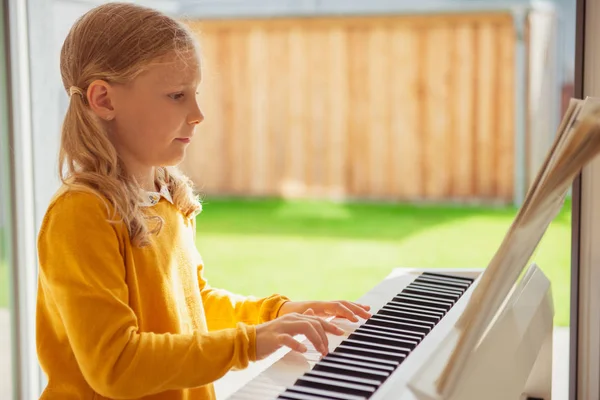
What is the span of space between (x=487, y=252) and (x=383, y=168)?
194 centimetres

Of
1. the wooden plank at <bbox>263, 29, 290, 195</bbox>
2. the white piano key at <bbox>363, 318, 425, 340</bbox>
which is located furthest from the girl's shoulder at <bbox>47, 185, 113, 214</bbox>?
the wooden plank at <bbox>263, 29, 290, 195</bbox>

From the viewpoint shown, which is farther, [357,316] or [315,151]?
[315,151]

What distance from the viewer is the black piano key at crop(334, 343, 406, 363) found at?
50.5 inches

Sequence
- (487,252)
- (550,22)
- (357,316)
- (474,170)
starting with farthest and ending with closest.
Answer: (474,170) < (550,22) < (487,252) < (357,316)

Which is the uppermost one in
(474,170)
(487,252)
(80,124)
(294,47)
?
(294,47)

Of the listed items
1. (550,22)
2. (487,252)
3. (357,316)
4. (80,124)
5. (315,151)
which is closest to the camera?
(80,124)

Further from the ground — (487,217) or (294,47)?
(294,47)

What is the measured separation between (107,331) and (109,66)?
477 millimetres

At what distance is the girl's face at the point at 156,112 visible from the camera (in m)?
1.38

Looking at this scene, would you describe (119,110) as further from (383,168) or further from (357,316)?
(383,168)

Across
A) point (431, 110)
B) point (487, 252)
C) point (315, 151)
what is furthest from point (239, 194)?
point (487, 252)

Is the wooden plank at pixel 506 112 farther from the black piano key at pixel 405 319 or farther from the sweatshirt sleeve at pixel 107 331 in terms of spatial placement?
the sweatshirt sleeve at pixel 107 331

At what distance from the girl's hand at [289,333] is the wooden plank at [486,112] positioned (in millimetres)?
6788

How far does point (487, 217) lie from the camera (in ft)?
24.9
